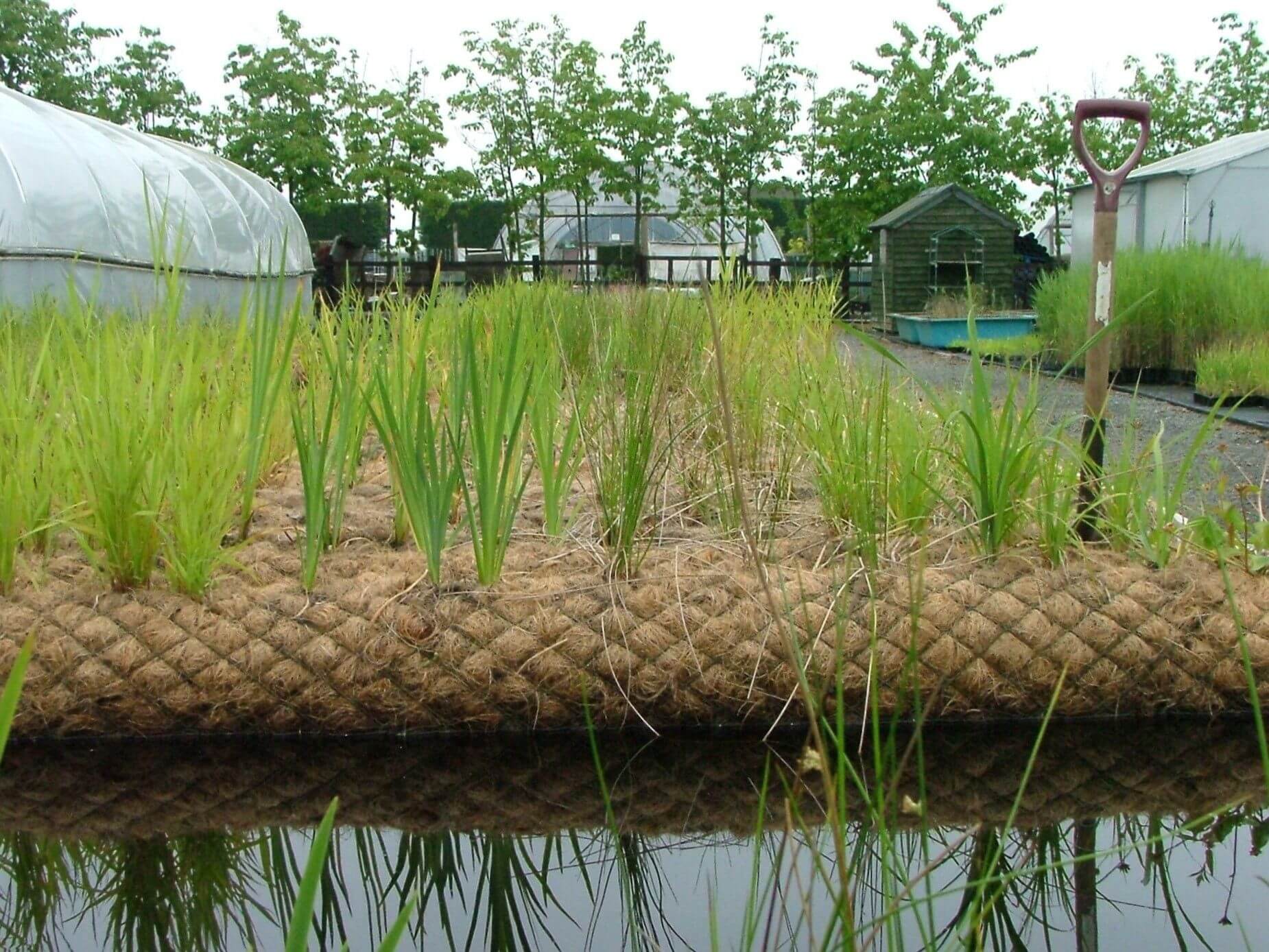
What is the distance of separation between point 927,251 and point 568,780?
47.8 ft

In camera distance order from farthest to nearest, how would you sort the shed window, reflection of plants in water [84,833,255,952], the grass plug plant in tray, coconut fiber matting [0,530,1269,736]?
the shed window < the grass plug plant in tray < coconut fiber matting [0,530,1269,736] < reflection of plants in water [84,833,255,952]

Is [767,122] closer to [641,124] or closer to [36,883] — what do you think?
[641,124]

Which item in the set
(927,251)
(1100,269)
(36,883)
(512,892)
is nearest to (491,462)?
(512,892)

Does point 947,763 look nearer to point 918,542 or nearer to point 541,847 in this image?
point 918,542

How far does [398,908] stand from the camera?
174 centimetres

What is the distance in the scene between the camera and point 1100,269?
2.78 meters

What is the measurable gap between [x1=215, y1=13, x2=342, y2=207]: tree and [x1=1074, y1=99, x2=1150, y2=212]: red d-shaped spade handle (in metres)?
20.1

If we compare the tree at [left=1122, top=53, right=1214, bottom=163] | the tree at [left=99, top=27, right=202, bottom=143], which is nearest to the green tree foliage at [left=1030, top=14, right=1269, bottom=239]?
the tree at [left=1122, top=53, right=1214, bottom=163]

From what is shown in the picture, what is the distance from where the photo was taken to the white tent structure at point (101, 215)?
766 centimetres

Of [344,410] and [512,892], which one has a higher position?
[344,410]

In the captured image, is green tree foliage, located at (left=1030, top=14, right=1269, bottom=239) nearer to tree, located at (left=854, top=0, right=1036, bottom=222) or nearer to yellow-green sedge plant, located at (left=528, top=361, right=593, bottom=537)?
tree, located at (left=854, top=0, right=1036, bottom=222)

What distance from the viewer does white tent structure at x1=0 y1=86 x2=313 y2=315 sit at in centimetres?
766

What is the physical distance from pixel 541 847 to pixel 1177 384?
803 centimetres

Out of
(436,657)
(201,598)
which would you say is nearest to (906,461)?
(436,657)
